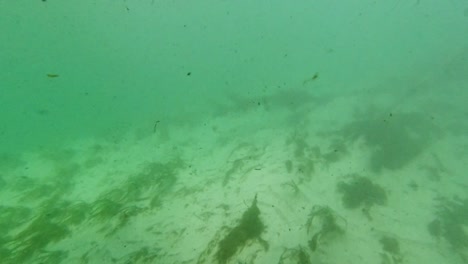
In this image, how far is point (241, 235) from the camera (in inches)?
106

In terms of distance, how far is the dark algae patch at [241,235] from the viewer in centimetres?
256

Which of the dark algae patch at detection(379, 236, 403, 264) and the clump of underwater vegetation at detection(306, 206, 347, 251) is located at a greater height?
the clump of underwater vegetation at detection(306, 206, 347, 251)

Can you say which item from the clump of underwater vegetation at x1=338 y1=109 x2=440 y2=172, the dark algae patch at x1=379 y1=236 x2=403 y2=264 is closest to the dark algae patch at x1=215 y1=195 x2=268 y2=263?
the dark algae patch at x1=379 y1=236 x2=403 y2=264

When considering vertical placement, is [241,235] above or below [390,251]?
above

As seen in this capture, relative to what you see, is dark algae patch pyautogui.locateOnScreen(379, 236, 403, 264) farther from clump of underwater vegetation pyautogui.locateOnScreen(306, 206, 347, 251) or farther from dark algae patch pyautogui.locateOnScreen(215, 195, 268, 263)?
dark algae patch pyautogui.locateOnScreen(215, 195, 268, 263)

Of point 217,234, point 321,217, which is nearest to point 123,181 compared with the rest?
point 217,234

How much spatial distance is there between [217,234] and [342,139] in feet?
7.06

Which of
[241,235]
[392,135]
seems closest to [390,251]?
[241,235]

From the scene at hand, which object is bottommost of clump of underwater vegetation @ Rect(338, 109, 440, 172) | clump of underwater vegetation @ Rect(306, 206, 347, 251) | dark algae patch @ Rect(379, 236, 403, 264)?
dark algae patch @ Rect(379, 236, 403, 264)

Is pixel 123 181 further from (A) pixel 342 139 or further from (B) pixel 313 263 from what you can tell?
(A) pixel 342 139

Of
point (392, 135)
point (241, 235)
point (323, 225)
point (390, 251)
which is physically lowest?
point (390, 251)

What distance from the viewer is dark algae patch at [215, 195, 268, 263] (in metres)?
2.56

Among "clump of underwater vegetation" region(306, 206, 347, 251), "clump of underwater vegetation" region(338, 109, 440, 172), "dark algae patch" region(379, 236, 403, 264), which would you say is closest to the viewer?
"dark algae patch" region(379, 236, 403, 264)

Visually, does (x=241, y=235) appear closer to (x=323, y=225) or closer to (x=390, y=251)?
(x=323, y=225)
